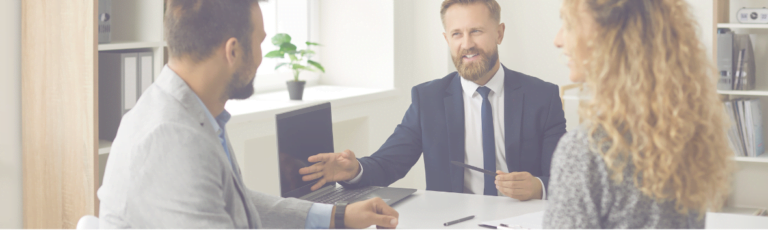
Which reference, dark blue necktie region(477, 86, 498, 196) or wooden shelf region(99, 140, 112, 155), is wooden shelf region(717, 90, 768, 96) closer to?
dark blue necktie region(477, 86, 498, 196)

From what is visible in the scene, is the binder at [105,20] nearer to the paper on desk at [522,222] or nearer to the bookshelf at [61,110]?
the bookshelf at [61,110]

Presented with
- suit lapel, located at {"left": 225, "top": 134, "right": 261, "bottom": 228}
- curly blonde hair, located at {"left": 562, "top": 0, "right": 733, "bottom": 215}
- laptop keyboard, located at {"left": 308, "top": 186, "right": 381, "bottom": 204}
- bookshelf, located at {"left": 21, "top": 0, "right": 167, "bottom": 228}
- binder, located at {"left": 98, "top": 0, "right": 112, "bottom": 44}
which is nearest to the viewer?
curly blonde hair, located at {"left": 562, "top": 0, "right": 733, "bottom": 215}

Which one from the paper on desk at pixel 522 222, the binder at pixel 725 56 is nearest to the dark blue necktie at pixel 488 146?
the paper on desk at pixel 522 222

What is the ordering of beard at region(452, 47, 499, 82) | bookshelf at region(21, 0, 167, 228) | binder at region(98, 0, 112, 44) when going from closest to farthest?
bookshelf at region(21, 0, 167, 228)
binder at region(98, 0, 112, 44)
beard at region(452, 47, 499, 82)

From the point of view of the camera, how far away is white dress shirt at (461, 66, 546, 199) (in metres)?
2.14

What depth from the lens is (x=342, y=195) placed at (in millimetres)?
1864

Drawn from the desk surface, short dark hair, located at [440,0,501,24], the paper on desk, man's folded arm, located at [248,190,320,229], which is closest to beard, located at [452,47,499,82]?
short dark hair, located at [440,0,501,24]

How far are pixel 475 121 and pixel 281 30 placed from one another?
1.63 meters

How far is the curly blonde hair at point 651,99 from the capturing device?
901 millimetres

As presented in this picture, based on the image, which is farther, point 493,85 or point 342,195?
point 493,85

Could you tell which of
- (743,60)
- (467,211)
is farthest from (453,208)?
(743,60)

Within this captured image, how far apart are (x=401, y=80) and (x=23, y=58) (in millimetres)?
2087

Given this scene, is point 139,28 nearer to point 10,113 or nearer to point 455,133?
point 10,113

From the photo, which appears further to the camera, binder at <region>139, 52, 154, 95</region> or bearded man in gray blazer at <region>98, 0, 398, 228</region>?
binder at <region>139, 52, 154, 95</region>
